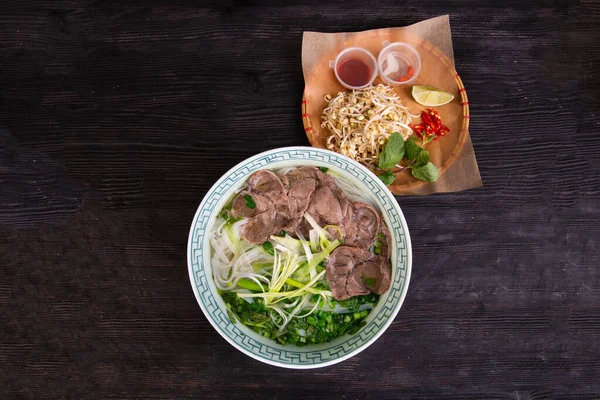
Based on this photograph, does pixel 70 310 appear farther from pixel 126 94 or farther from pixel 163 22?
pixel 163 22

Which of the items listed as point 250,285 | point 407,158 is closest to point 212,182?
point 250,285

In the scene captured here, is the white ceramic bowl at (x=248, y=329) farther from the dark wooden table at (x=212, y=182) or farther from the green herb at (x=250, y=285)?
the dark wooden table at (x=212, y=182)

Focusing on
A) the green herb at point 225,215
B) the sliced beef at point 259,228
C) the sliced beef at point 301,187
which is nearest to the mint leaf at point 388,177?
→ the sliced beef at point 301,187

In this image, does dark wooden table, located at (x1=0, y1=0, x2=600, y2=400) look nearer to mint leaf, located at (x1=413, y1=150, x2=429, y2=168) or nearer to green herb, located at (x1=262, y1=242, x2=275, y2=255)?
mint leaf, located at (x1=413, y1=150, x2=429, y2=168)

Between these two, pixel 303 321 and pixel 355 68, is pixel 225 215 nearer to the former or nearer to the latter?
pixel 303 321

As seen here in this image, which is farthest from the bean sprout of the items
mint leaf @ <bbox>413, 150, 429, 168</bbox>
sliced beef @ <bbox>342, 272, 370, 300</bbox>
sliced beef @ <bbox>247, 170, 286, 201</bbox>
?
sliced beef @ <bbox>342, 272, 370, 300</bbox>
